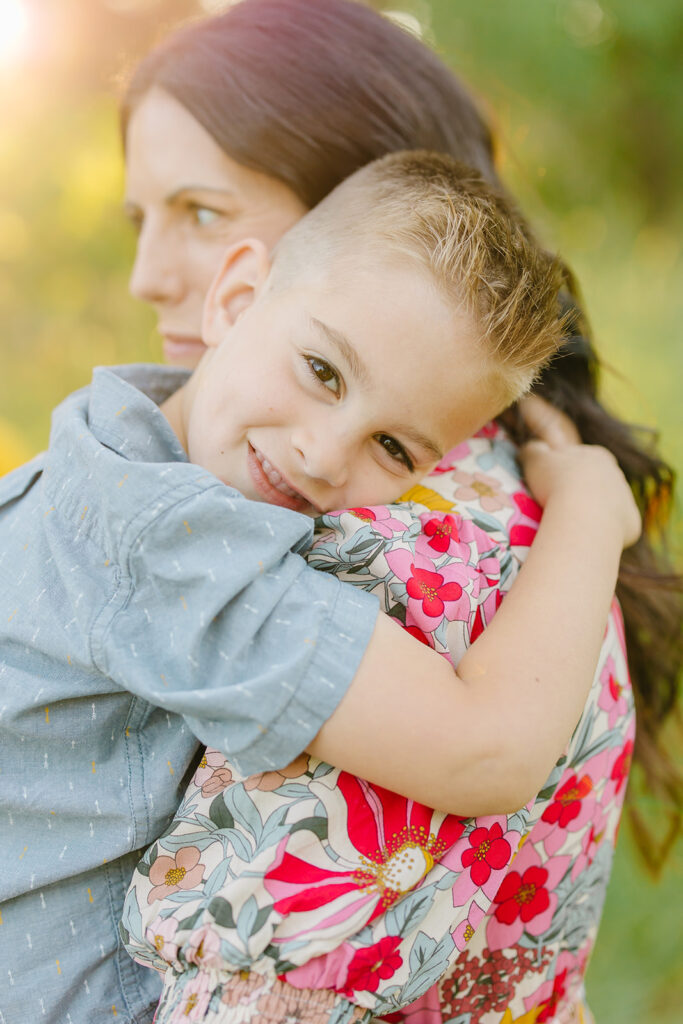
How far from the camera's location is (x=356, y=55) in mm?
1664

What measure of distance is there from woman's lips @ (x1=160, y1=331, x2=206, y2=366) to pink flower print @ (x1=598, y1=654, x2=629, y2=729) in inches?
41.1

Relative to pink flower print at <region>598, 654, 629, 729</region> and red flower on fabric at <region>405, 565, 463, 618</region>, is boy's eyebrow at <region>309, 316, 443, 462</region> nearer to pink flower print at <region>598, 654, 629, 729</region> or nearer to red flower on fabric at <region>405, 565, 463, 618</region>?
red flower on fabric at <region>405, 565, 463, 618</region>

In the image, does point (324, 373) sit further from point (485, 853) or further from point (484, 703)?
point (485, 853)

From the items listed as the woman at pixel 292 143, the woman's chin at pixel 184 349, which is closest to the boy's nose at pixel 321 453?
the woman at pixel 292 143

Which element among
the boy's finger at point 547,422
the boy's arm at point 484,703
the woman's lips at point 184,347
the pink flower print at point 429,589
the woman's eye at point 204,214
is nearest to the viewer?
the boy's arm at point 484,703

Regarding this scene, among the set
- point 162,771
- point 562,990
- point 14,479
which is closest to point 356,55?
point 14,479

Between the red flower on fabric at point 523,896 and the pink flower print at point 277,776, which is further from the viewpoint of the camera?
the red flower on fabric at point 523,896

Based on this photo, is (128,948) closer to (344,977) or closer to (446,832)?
(344,977)

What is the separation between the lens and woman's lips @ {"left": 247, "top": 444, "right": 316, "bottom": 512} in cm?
118

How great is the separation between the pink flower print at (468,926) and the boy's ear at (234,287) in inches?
34.5

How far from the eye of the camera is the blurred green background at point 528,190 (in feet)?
9.27

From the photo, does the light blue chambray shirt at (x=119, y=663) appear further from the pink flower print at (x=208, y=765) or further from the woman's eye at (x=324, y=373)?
the woman's eye at (x=324, y=373)

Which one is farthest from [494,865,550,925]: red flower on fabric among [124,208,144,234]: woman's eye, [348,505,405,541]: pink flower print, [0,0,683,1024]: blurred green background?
[124,208,144,234]: woman's eye

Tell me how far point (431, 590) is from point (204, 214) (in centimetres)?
105
